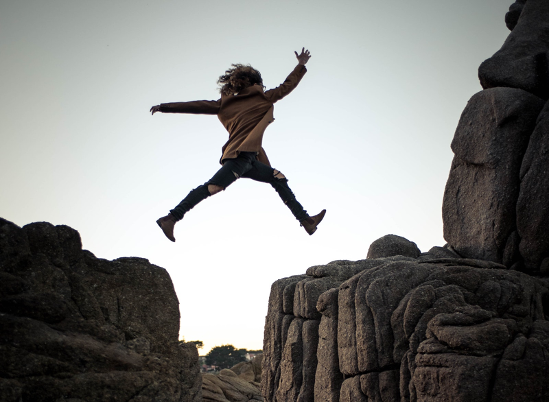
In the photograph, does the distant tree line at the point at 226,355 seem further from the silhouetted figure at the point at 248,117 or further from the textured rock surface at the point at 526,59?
the silhouetted figure at the point at 248,117

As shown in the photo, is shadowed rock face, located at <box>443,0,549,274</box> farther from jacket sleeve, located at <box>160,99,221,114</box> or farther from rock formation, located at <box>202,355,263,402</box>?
rock formation, located at <box>202,355,263,402</box>

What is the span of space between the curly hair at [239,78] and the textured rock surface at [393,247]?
631cm

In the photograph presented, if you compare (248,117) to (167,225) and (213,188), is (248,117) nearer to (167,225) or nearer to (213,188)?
(213,188)

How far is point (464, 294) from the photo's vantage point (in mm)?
9359

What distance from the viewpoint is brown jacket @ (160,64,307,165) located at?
9078 millimetres

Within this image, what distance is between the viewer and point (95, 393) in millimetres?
5016

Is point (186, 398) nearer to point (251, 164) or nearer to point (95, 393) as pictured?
point (95, 393)

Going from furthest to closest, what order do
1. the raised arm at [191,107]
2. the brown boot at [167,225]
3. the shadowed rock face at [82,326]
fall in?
the raised arm at [191,107] → the brown boot at [167,225] → the shadowed rock face at [82,326]

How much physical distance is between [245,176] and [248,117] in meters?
0.98

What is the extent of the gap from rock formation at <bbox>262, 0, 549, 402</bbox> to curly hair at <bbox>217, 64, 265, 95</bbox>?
4.09 meters

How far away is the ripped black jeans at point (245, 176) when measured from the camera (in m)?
8.23

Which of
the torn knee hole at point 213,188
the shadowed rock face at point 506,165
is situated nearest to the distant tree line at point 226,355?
the shadowed rock face at point 506,165

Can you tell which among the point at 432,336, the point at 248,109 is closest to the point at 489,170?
the point at 432,336

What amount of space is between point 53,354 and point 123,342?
0.94m
